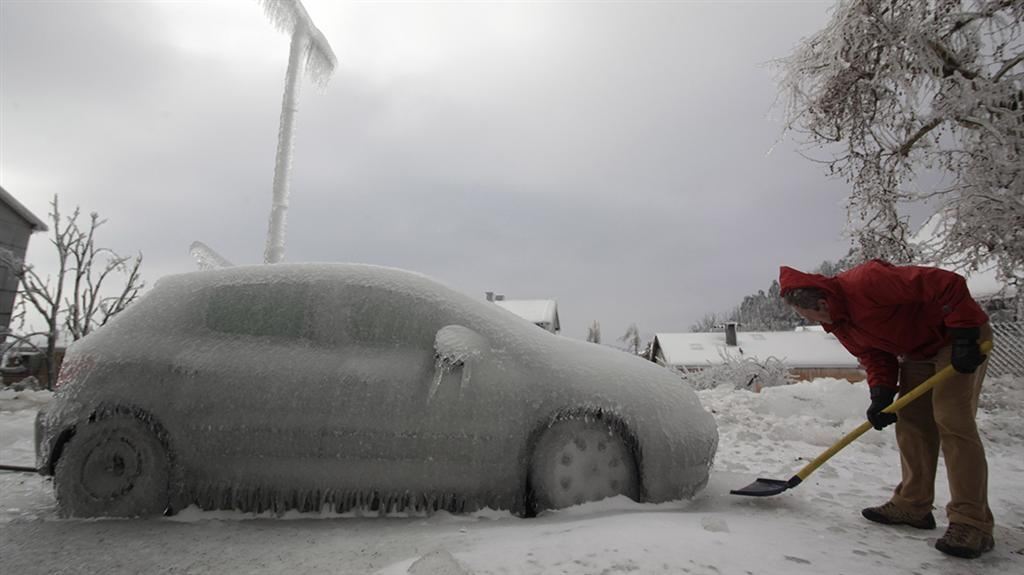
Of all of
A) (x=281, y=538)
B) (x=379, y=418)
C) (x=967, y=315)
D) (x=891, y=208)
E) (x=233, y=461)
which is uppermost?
(x=891, y=208)

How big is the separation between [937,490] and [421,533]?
335 centimetres

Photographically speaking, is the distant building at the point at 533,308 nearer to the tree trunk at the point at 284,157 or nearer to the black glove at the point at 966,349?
the tree trunk at the point at 284,157

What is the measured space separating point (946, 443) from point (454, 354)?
96.3 inches

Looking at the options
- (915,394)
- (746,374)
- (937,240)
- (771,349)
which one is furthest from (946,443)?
(771,349)

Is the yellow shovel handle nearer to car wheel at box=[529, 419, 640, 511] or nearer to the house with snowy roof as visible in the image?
car wheel at box=[529, 419, 640, 511]

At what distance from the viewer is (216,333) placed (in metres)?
2.93

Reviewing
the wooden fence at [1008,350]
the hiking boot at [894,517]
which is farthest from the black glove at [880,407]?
the wooden fence at [1008,350]

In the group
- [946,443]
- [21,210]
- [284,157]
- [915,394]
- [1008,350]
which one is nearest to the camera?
[946,443]

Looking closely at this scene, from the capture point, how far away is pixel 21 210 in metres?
12.8

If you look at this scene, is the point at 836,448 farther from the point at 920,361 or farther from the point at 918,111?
the point at 918,111

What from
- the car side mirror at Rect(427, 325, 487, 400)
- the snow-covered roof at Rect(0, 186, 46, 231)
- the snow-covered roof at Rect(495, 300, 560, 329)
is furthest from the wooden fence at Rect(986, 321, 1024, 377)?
the snow-covered roof at Rect(0, 186, 46, 231)

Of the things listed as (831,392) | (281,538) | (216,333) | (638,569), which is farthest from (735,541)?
(831,392)

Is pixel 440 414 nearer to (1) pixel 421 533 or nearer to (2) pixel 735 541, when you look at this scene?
(1) pixel 421 533

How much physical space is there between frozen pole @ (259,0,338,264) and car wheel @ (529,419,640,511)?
27.8ft
